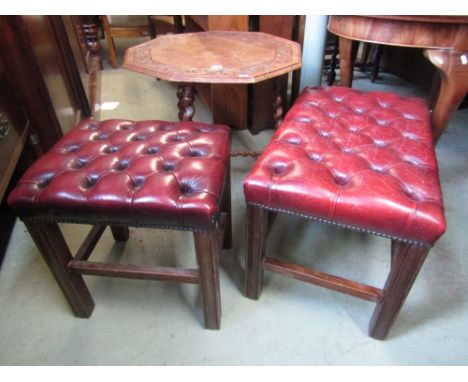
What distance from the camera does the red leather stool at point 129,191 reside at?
71 cm

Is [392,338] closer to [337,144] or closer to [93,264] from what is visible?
[337,144]

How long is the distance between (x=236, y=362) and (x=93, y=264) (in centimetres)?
49

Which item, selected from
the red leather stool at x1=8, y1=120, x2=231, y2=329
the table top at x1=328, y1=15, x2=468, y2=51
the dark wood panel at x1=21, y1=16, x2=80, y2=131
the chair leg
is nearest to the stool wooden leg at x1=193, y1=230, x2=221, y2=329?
the red leather stool at x1=8, y1=120, x2=231, y2=329

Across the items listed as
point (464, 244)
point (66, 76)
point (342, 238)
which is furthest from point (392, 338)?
point (66, 76)

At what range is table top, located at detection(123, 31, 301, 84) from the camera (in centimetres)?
94

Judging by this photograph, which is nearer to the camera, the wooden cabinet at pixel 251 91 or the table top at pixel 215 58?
the table top at pixel 215 58

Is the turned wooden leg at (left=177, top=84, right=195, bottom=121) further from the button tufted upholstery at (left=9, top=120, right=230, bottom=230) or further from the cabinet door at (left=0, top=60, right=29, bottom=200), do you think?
the cabinet door at (left=0, top=60, right=29, bottom=200)

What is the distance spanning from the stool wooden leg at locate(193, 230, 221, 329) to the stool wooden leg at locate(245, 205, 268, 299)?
100 mm

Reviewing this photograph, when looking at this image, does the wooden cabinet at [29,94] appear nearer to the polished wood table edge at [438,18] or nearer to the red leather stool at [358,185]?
the red leather stool at [358,185]

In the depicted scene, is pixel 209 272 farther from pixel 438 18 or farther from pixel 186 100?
pixel 438 18

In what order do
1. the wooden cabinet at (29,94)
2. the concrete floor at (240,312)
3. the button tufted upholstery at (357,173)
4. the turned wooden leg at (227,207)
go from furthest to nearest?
the wooden cabinet at (29,94)
the turned wooden leg at (227,207)
the concrete floor at (240,312)
the button tufted upholstery at (357,173)

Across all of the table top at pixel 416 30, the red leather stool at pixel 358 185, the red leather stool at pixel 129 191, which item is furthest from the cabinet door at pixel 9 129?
the table top at pixel 416 30

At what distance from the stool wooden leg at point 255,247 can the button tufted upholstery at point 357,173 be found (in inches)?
2.7

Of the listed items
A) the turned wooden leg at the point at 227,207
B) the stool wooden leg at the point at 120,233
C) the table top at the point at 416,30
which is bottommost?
the stool wooden leg at the point at 120,233
